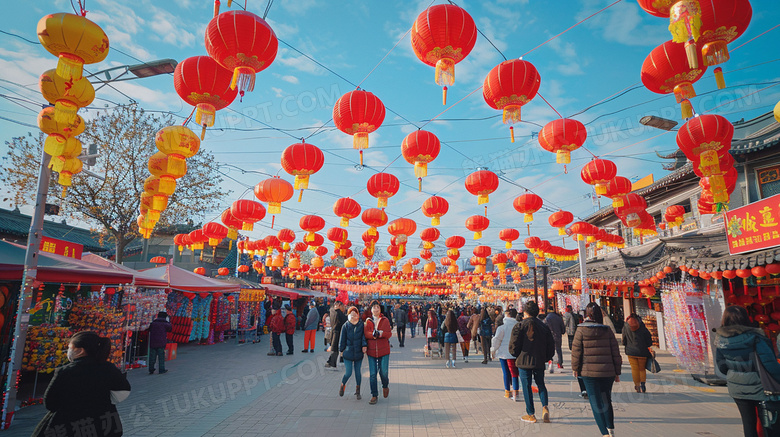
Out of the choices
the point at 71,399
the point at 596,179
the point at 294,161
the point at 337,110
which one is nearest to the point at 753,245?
the point at 596,179

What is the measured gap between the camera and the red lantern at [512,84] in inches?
224

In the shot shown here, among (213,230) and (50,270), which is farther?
(213,230)

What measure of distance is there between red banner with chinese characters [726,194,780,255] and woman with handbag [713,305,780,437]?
4495mm

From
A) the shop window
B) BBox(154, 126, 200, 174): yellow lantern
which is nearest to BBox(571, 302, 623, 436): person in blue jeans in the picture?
BBox(154, 126, 200, 174): yellow lantern

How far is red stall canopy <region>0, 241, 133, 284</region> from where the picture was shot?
626 cm

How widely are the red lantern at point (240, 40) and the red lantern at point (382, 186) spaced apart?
451cm

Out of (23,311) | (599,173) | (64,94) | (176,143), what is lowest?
(23,311)

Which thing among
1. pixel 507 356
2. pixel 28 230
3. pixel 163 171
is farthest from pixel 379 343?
pixel 28 230

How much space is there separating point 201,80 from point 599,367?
6.62 meters

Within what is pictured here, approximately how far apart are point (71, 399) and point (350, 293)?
156 feet

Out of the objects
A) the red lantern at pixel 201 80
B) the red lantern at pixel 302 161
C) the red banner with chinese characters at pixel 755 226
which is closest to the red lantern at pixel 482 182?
the red lantern at pixel 302 161

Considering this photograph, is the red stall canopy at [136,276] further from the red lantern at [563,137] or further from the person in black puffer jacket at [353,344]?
the red lantern at [563,137]

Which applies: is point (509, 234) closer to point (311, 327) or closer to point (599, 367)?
point (311, 327)

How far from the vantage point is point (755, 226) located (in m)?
7.93
